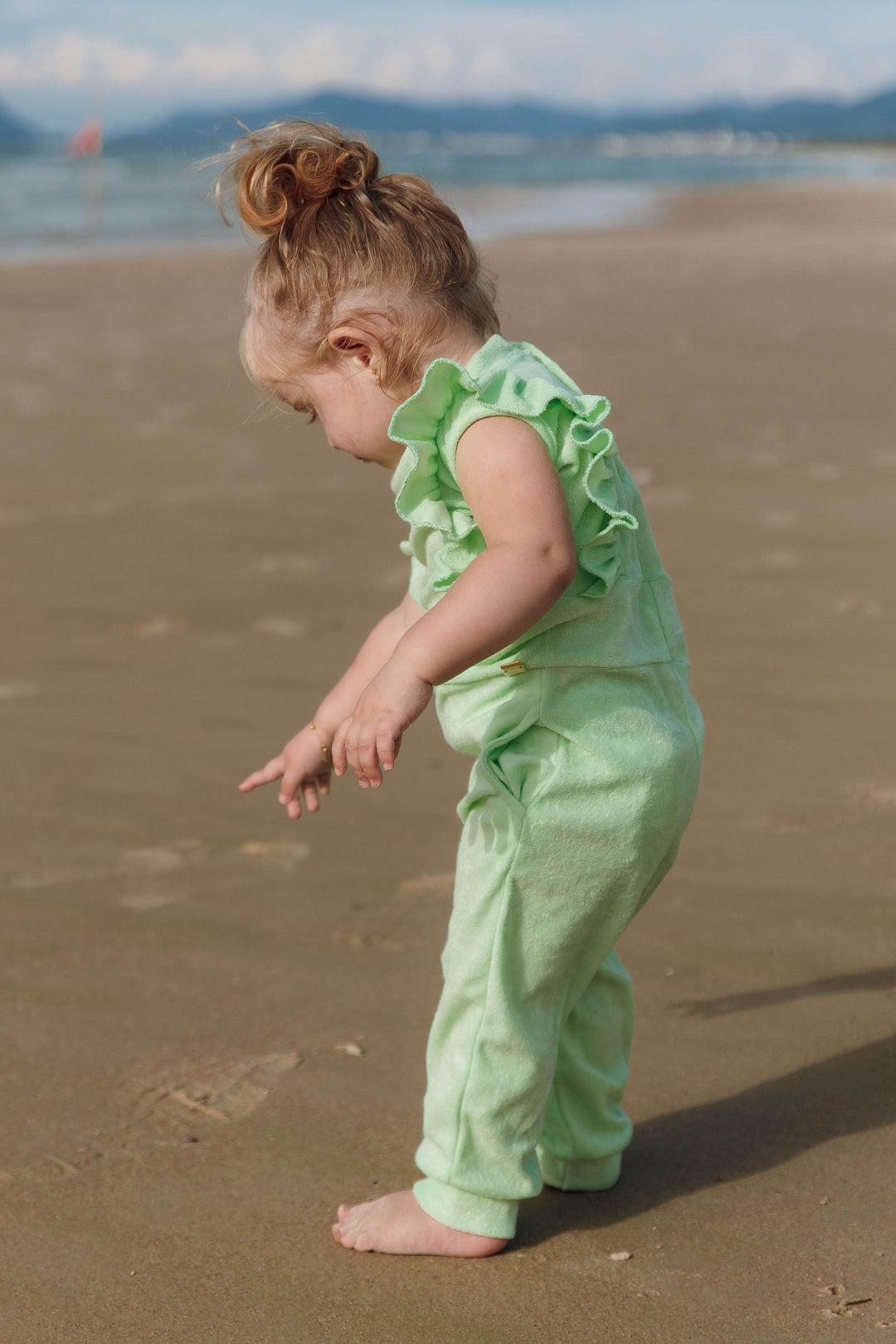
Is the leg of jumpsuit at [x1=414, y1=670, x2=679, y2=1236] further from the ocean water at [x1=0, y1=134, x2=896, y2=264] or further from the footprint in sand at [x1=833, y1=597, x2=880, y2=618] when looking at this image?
the footprint in sand at [x1=833, y1=597, x2=880, y2=618]

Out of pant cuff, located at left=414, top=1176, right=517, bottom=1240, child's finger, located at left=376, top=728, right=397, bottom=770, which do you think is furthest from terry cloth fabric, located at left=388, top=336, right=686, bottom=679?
pant cuff, located at left=414, top=1176, right=517, bottom=1240

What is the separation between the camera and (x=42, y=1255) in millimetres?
1652

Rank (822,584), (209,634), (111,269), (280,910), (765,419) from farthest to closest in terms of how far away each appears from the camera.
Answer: (111,269), (765,419), (822,584), (209,634), (280,910)

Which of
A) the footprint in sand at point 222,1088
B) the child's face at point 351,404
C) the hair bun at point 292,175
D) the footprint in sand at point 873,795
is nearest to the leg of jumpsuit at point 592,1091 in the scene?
the footprint in sand at point 222,1088

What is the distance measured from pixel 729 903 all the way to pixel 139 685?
5.62 ft

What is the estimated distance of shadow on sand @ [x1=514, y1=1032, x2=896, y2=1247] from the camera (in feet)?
5.92

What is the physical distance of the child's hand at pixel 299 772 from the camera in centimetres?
192

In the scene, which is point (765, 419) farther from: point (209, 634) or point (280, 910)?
point (280, 910)

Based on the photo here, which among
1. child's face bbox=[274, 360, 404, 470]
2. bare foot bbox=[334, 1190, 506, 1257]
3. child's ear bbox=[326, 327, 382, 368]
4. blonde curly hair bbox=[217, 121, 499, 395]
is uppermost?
blonde curly hair bbox=[217, 121, 499, 395]

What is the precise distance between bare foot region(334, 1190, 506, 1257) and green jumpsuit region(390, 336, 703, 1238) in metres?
0.02

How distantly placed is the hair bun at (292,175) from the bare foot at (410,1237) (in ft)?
3.81

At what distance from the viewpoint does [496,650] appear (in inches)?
57.5

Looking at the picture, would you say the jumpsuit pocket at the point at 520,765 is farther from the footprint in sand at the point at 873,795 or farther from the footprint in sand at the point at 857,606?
the footprint in sand at the point at 857,606

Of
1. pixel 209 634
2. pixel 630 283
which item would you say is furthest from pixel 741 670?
pixel 630 283
